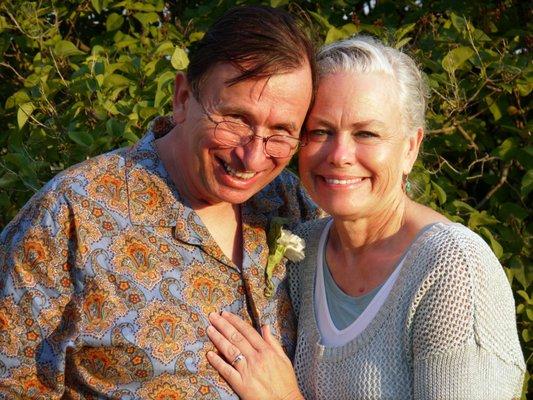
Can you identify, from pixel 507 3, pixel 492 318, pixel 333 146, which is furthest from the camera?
pixel 507 3

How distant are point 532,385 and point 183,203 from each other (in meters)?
1.93

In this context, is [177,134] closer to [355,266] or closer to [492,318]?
[355,266]

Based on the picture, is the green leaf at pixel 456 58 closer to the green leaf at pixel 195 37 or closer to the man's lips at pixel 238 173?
the green leaf at pixel 195 37

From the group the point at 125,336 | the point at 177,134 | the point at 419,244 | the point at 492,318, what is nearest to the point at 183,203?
the point at 177,134

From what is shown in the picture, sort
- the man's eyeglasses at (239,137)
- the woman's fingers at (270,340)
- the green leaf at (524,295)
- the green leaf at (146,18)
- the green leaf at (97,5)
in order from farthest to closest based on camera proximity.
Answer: the green leaf at (146,18)
the green leaf at (97,5)
the green leaf at (524,295)
the woman's fingers at (270,340)
the man's eyeglasses at (239,137)

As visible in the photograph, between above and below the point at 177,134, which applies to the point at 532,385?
below

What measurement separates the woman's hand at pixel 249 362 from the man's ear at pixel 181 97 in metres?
0.58

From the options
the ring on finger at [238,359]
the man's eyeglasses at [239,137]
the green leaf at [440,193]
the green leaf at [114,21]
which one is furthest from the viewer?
the green leaf at [114,21]

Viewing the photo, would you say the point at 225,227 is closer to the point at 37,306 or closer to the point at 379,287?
the point at 379,287

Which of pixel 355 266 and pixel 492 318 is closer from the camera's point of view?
pixel 492 318

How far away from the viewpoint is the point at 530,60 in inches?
171

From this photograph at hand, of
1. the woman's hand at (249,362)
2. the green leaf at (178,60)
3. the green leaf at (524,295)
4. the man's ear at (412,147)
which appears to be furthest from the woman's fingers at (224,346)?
the green leaf at (524,295)

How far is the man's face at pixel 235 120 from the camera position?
301 centimetres

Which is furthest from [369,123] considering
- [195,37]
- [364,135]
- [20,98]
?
[20,98]
